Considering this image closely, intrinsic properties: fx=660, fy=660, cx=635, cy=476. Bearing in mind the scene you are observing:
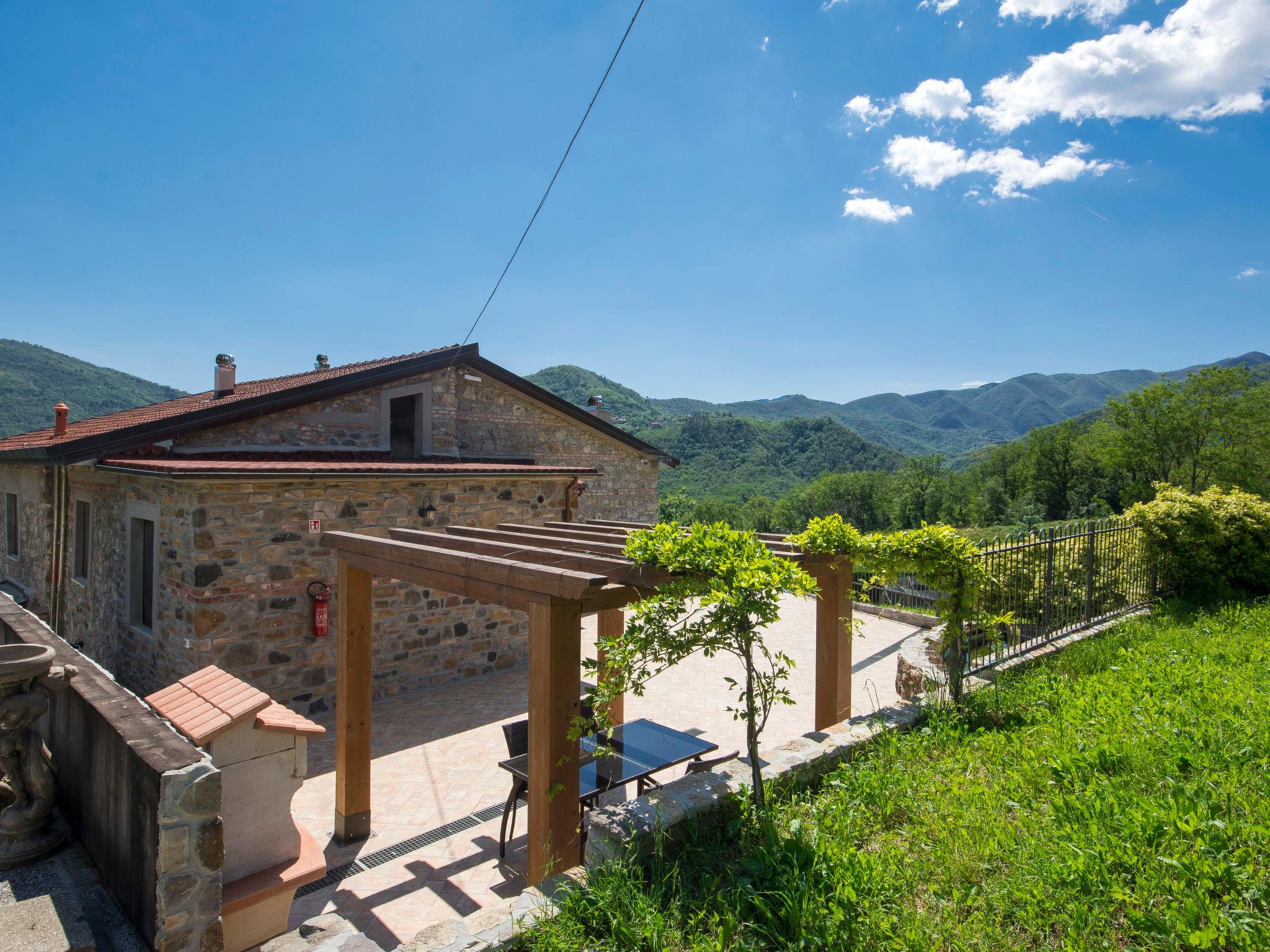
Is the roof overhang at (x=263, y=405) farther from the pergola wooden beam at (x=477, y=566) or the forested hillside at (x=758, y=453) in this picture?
the forested hillside at (x=758, y=453)

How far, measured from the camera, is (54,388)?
1784 inches

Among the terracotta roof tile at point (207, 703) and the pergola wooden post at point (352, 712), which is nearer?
the terracotta roof tile at point (207, 703)

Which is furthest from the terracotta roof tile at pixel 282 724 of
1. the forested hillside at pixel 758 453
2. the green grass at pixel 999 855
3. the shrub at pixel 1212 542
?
the forested hillside at pixel 758 453

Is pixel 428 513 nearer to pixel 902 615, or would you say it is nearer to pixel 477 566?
pixel 477 566

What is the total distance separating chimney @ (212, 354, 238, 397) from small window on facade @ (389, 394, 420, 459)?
2.84m

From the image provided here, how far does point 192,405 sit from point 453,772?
837 centimetres

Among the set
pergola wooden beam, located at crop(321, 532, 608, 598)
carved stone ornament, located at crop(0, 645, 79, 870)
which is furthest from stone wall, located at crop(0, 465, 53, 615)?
carved stone ornament, located at crop(0, 645, 79, 870)

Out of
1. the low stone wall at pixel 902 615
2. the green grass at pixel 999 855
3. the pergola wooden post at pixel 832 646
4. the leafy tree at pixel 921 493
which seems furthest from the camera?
the leafy tree at pixel 921 493

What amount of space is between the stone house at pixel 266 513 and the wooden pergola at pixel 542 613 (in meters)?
2.66

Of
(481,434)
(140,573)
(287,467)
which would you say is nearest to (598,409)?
(481,434)

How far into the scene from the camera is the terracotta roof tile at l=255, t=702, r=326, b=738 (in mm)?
3176

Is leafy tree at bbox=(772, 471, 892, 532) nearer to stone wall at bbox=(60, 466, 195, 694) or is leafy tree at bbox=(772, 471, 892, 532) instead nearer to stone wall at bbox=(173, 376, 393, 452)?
stone wall at bbox=(173, 376, 393, 452)

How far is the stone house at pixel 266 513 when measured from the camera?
694 cm

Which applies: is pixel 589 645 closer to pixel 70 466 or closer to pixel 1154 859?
pixel 70 466
